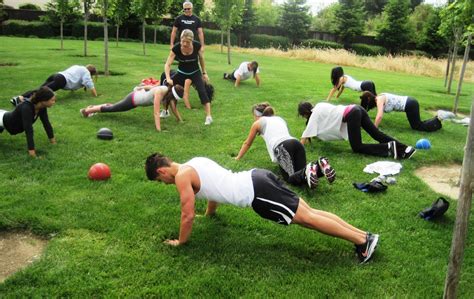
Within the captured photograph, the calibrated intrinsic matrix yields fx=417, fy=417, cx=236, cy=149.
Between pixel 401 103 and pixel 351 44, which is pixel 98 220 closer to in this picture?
pixel 401 103

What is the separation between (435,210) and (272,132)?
8.23ft

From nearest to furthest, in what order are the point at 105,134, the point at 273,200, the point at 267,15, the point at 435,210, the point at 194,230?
the point at 273,200
the point at 194,230
the point at 435,210
the point at 105,134
the point at 267,15

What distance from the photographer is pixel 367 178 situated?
6.78 m

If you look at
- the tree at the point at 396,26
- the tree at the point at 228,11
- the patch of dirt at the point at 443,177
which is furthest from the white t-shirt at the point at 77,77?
the tree at the point at 396,26

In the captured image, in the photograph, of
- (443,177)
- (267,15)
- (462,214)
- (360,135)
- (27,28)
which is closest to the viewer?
(462,214)

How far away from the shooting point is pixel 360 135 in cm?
789

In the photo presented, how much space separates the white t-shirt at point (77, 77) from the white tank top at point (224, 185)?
7.69m

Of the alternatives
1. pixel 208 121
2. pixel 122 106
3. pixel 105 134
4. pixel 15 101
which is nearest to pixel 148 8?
pixel 15 101

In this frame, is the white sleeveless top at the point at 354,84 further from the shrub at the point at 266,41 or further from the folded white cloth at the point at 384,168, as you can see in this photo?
the shrub at the point at 266,41

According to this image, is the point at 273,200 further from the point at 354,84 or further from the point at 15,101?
the point at 354,84

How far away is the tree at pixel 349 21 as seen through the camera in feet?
157

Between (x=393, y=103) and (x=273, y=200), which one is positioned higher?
(x=393, y=103)

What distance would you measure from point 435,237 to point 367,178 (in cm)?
193

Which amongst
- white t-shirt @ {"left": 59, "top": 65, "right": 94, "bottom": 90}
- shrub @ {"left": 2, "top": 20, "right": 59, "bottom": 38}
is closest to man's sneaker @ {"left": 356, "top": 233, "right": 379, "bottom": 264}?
white t-shirt @ {"left": 59, "top": 65, "right": 94, "bottom": 90}
